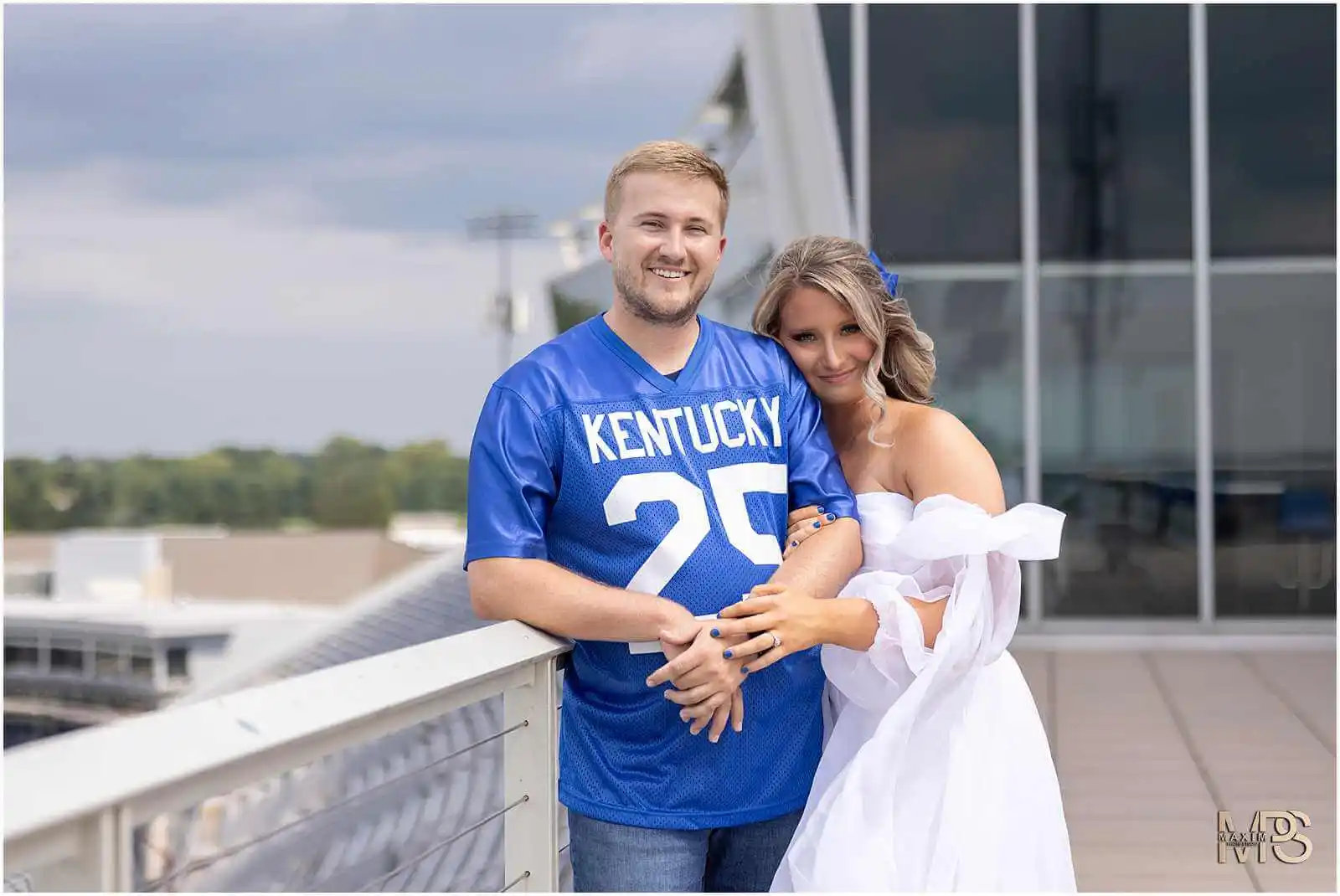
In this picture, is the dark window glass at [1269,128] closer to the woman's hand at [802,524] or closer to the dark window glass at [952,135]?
the dark window glass at [952,135]

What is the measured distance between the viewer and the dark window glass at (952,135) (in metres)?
8.52

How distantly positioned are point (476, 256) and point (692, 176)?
191ft

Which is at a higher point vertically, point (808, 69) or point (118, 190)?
point (118, 190)

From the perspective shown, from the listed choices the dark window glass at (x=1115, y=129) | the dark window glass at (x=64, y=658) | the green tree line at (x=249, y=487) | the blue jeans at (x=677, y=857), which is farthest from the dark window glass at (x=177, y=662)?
the blue jeans at (x=677, y=857)

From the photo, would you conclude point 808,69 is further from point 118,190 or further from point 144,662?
point 118,190

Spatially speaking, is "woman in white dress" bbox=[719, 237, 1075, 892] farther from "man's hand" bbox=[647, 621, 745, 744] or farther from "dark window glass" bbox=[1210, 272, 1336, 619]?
"dark window glass" bbox=[1210, 272, 1336, 619]

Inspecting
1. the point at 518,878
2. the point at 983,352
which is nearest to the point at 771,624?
the point at 518,878

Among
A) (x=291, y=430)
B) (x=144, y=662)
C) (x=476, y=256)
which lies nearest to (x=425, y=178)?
(x=476, y=256)

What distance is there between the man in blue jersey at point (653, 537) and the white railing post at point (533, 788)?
93mm

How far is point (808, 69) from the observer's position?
24.8 ft

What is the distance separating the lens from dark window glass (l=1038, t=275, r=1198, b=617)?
8.50 metres

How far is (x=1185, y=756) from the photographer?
553 cm

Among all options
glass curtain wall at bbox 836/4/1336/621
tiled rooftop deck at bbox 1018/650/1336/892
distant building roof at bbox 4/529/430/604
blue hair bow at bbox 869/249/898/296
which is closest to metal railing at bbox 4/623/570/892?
blue hair bow at bbox 869/249/898/296

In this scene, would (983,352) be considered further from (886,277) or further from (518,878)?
(518,878)
